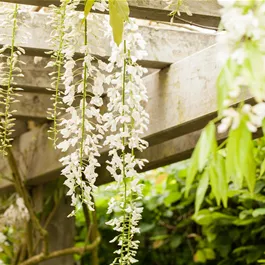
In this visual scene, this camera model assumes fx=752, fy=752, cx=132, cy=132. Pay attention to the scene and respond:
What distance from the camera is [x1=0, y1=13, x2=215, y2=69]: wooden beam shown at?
89.0 inches

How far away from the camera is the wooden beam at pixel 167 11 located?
185cm

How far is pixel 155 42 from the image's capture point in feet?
7.85

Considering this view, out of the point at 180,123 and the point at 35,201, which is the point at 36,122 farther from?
the point at 180,123

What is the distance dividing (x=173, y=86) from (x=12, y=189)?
1.54 m

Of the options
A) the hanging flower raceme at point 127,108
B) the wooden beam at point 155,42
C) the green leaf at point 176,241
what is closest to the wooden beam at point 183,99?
the wooden beam at point 155,42

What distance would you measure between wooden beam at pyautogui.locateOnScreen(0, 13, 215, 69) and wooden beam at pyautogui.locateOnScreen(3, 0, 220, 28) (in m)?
0.26

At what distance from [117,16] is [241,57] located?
584 millimetres

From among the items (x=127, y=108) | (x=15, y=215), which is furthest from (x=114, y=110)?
(x=15, y=215)

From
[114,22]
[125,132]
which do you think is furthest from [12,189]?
[114,22]

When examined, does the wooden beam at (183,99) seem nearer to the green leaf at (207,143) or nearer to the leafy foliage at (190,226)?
the leafy foliage at (190,226)

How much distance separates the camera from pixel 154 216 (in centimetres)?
408

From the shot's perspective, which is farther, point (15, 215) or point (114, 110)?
point (15, 215)

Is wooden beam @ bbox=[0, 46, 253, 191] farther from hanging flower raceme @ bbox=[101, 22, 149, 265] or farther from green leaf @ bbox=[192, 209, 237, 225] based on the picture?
green leaf @ bbox=[192, 209, 237, 225]

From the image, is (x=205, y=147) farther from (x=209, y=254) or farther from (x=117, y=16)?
(x=209, y=254)
